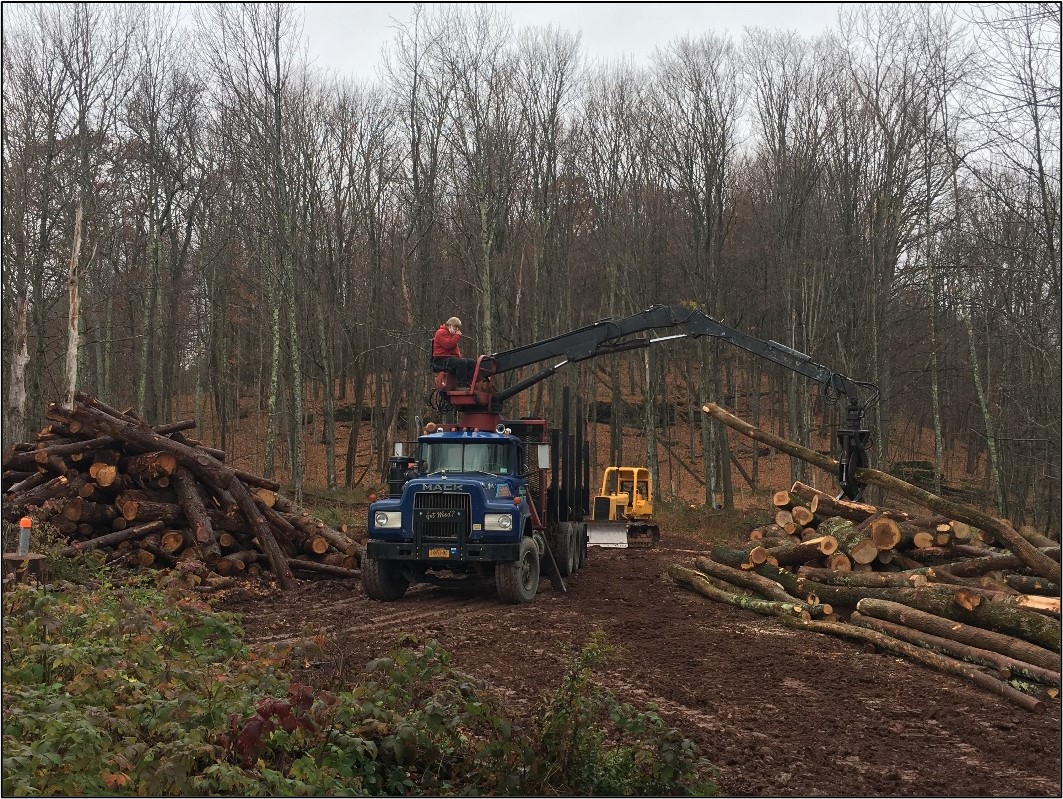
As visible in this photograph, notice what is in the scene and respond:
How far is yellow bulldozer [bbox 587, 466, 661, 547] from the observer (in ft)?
69.3

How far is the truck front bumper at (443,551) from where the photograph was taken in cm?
1267

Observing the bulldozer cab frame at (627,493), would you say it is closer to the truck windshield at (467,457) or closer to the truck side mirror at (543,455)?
the truck side mirror at (543,455)

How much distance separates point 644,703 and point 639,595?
22.3ft

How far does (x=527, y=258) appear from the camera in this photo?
3331 centimetres

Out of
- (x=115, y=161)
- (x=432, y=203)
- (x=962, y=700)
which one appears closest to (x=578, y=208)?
(x=432, y=203)

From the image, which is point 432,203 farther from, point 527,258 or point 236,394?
point 236,394

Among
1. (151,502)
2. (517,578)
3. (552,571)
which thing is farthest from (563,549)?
(151,502)

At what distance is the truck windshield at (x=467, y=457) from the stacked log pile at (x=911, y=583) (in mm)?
3677

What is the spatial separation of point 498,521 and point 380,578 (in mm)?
1938

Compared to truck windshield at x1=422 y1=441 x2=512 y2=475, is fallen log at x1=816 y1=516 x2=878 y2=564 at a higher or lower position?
lower

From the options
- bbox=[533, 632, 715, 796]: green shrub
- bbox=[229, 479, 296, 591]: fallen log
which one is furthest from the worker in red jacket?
bbox=[533, 632, 715, 796]: green shrub

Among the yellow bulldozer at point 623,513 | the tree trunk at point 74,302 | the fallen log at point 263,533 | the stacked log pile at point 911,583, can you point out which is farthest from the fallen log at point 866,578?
the tree trunk at point 74,302

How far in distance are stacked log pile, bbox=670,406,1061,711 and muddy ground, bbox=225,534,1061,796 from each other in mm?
342

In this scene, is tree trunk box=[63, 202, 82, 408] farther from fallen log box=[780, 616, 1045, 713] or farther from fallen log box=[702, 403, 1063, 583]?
fallen log box=[702, 403, 1063, 583]
